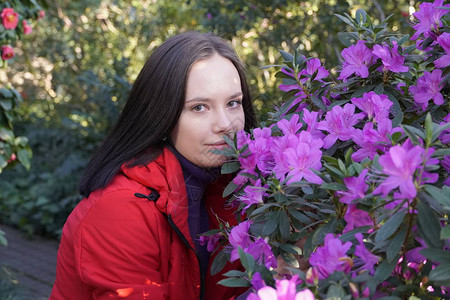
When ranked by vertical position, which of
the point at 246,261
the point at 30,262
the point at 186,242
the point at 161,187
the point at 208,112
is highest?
the point at 208,112

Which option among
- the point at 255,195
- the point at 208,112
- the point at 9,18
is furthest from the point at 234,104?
the point at 9,18

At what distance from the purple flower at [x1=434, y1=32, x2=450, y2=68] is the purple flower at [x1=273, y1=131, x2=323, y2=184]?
37cm

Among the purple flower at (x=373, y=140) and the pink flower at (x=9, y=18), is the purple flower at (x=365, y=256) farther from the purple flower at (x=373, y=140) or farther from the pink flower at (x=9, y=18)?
the pink flower at (x=9, y=18)

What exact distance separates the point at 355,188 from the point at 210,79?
3.10ft

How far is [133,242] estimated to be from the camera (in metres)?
1.79

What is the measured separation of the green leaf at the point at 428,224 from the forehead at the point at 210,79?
103 centimetres

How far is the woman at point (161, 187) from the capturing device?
1.79 metres

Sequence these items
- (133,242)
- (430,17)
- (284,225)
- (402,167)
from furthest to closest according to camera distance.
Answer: (133,242) → (430,17) → (284,225) → (402,167)

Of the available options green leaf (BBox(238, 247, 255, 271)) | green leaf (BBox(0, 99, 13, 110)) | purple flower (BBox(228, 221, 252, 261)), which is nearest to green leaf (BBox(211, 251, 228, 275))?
purple flower (BBox(228, 221, 252, 261))

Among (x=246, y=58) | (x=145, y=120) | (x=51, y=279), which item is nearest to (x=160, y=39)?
(x=246, y=58)

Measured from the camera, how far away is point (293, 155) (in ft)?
3.99

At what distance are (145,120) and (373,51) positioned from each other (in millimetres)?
884

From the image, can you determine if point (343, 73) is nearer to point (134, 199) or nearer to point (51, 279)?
point (134, 199)

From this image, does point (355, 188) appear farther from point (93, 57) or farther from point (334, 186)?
point (93, 57)
